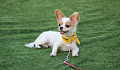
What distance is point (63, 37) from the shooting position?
2787 millimetres

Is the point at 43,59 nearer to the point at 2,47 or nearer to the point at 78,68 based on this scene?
the point at 78,68

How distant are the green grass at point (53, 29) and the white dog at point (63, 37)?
12 cm

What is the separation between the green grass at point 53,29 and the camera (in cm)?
247

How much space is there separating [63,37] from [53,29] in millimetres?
1417

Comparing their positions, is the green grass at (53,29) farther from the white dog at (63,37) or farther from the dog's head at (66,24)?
the dog's head at (66,24)

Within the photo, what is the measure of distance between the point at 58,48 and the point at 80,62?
1.86 ft

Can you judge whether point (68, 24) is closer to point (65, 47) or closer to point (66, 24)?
point (66, 24)

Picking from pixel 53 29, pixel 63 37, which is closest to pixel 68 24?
pixel 63 37

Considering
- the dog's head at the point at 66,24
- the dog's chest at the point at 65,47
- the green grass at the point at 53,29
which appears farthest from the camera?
the dog's chest at the point at 65,47

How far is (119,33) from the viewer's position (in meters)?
3.77

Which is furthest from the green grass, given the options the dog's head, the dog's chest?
the dog's head

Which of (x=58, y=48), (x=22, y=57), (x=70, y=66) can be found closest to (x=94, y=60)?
(x=70, y=66)

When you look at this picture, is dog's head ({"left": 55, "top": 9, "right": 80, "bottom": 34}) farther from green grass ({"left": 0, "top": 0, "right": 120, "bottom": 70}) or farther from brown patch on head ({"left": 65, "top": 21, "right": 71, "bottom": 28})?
green grass ({"left": 0, "top": 0, "right": 120, "bottom": 70})

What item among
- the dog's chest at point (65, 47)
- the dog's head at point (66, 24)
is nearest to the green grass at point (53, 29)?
the dog's chest at point (65, 47)
